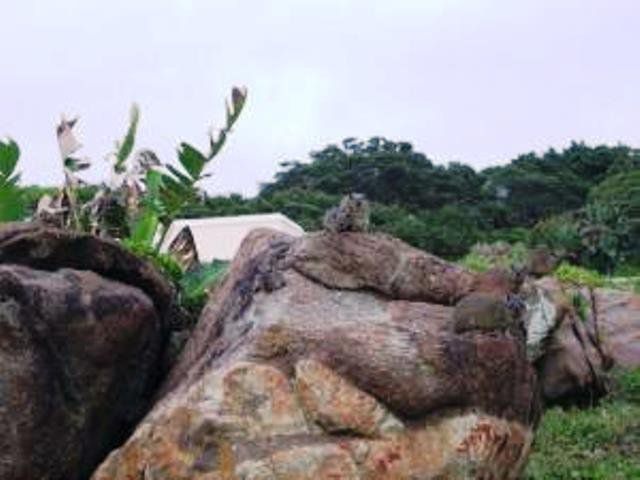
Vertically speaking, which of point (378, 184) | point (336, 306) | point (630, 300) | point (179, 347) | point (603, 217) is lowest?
point (378, 184)

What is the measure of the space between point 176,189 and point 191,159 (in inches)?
9.7

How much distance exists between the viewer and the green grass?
8641 mm

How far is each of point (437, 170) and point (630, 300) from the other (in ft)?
67.6

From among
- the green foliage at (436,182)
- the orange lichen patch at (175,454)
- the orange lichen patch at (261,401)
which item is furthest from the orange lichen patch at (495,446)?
the green foliage at (436,182)

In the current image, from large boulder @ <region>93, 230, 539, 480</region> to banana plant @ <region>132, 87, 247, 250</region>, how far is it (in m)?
2.05

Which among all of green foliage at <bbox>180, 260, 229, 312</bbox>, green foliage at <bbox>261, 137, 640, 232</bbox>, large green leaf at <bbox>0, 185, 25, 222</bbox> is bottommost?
green foliage at <bbox>261, 137, 640, 232</bbox>

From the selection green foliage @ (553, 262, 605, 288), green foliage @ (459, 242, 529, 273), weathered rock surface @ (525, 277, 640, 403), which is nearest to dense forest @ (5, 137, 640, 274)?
green foliage @ (459, 242, 529, 273)

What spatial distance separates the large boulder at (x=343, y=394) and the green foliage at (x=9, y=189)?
2275mm

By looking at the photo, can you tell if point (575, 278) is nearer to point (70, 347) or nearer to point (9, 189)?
point (9, 189)

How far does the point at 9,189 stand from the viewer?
8.56m

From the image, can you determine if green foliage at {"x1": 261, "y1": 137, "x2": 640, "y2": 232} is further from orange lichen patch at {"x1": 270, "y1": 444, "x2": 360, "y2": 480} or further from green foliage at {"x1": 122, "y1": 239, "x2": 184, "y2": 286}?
orange lichen patch at {"x1": 270, "y1": 444, "x2": 360, "y2": 480}

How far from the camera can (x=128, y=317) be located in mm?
6754

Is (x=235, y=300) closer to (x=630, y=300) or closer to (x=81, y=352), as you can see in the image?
(x=81, y=352)

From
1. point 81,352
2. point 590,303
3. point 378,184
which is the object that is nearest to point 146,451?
point 81,352
